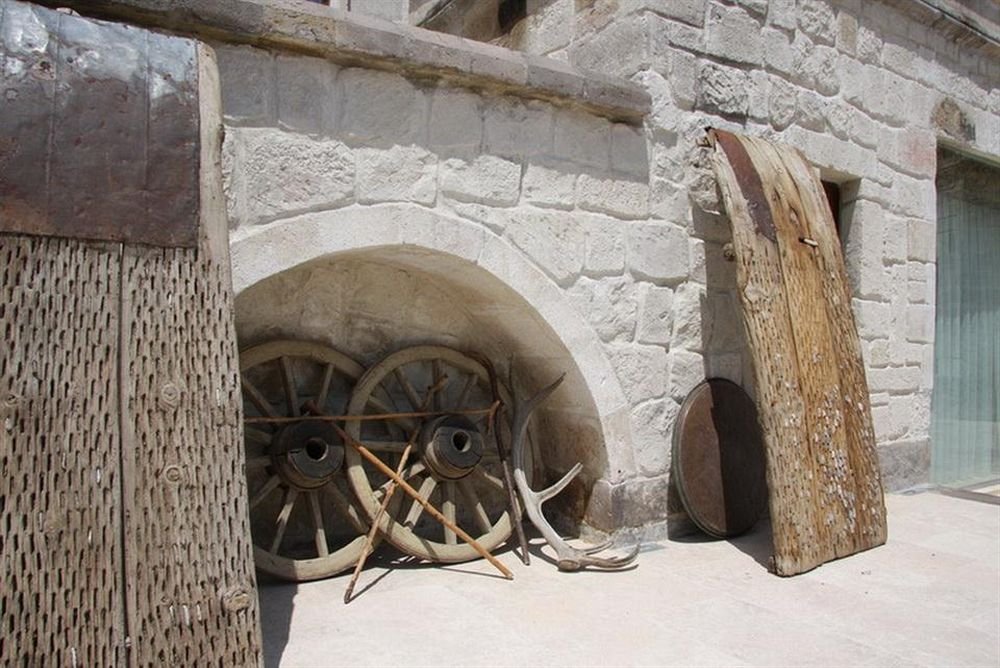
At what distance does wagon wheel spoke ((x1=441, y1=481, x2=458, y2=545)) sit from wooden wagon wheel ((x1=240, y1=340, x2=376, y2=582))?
0.30 m

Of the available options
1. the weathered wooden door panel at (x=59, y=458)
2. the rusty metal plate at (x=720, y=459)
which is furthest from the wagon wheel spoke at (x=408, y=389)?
the weathered wooden door panel at (x=59, y=458)

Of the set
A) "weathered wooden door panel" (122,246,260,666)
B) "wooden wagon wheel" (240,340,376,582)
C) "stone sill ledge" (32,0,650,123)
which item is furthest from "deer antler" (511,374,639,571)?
"weathered wooden door panel" (122,246,260,666)

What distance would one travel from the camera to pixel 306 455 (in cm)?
258

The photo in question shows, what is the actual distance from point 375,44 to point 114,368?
1.28m

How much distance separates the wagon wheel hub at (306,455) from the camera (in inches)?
101

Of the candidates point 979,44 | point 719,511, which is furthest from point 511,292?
point 979,44

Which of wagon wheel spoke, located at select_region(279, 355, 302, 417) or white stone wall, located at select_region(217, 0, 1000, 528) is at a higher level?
white stone wall, located at select_region(217, 0, 1000, 528)

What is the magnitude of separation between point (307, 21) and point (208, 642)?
1.69 metres

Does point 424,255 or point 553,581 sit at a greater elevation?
point 424,255

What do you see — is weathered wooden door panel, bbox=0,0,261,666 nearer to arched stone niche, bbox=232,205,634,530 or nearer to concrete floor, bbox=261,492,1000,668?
concrete floor, bbox=261,492,1000,668

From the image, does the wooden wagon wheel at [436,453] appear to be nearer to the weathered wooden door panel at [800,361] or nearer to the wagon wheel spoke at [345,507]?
the wagon wheel spoke at [345,507]

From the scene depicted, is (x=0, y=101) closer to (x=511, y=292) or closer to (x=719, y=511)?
(x=511, y=292)

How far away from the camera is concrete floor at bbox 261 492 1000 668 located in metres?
2.05

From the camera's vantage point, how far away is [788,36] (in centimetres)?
369
